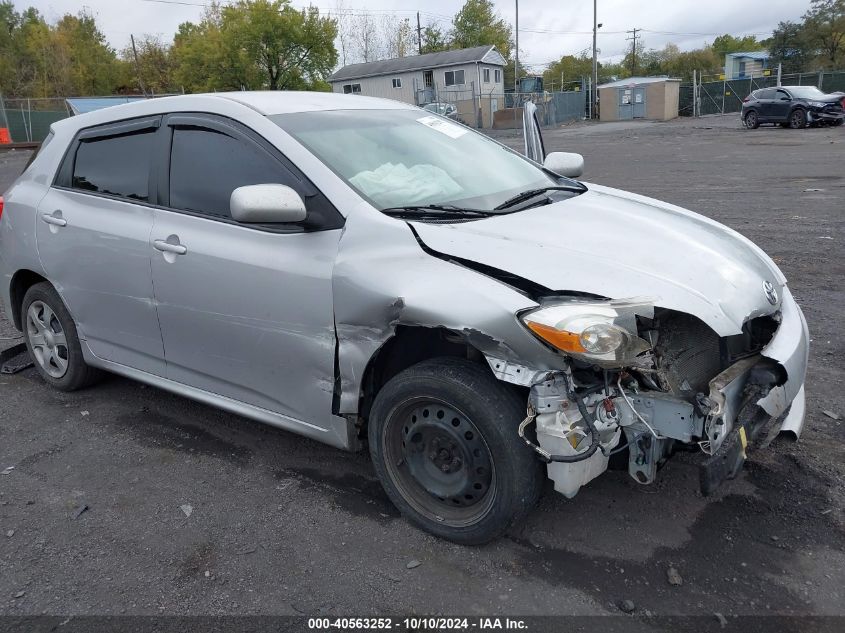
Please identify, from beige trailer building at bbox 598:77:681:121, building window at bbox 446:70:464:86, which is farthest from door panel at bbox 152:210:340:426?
building window at bbox 446:70:464:86

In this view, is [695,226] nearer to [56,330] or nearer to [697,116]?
[56,330]

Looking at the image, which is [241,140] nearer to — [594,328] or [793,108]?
[594,328]

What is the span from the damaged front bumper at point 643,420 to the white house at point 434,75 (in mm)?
50342

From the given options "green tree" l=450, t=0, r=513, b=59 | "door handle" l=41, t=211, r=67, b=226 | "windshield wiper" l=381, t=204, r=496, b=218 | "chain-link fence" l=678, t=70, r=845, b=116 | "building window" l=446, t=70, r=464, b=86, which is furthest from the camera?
"green tree" l=450, t=0, r=513, b=59

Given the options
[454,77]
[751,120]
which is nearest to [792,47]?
[454,77]

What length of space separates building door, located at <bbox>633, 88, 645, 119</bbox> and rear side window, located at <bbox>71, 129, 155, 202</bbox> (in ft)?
146

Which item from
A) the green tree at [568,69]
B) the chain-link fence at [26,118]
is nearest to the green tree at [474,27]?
the green tree at [568,69]

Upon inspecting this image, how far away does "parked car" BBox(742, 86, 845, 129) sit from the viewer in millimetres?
26422

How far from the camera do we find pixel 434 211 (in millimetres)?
3055

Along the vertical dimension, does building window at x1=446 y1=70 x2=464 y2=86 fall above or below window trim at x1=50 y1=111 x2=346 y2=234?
above

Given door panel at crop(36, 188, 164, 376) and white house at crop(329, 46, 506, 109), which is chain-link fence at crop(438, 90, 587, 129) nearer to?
white house at crop(329, 46, 506, 109)

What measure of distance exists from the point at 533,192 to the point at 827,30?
69507mm

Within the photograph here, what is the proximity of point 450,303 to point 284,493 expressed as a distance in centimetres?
140

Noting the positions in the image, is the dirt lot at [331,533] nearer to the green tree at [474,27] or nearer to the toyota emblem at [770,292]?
the toyota emblem at [770,292]
